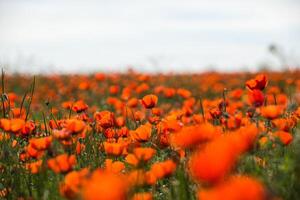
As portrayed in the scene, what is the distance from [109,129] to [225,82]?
26.7 feet

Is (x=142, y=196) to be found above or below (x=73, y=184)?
below

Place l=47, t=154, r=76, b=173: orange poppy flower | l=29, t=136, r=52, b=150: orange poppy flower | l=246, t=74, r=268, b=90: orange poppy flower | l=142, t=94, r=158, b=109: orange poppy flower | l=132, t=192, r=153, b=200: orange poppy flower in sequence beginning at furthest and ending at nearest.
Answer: l=142, t=94, r=158, b=109: orange poppy flower → l=246, t=74, r=268, b=90: orange poppy flower → l=29, t=136, r=52, b=150: orange poppy flower → l=47, t=154, r=76, b=173: orange poppy flower → l=132, t=192, r=153, b=200: orange poppy flower

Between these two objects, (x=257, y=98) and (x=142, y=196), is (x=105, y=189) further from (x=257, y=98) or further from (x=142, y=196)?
(x=257, y=98)

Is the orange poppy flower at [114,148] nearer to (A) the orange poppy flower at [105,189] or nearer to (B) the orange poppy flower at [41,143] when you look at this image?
(B) the orange poppy flower at [41,143]

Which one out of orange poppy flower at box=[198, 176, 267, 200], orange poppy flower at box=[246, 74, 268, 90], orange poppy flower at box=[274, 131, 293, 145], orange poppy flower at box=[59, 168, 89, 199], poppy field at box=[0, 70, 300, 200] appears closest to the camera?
orange poppy flower at box=[198, 176, 267, 200]

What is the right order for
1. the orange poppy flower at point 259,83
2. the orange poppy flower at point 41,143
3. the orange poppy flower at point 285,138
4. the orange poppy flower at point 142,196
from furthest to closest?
the orange poppy flower at point 259,83 → the orange poppy flower at point 41,143 → the orange poppy flower at point 285,138 → the orange poppy flower at point 142,196

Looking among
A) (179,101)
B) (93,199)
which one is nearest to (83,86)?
(179,101)

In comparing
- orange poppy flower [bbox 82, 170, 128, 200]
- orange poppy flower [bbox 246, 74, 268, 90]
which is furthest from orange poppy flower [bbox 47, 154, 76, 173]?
orange poppy flower [bbox 246, 74, 268, 90]

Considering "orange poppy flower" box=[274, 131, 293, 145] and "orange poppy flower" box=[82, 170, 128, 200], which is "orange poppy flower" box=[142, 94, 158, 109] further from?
"orange poppy flower" box=[82, 170, 128, 200]

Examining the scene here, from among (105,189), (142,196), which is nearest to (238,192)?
(105,189)

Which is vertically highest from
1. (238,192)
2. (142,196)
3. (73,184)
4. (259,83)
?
(259,83)

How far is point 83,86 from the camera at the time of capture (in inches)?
274

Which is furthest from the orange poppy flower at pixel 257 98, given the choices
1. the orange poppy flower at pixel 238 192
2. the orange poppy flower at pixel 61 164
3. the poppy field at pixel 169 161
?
the orange poppy flower at pixel 238 192

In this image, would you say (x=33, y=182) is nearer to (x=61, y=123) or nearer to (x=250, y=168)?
(x=61, y=123)
